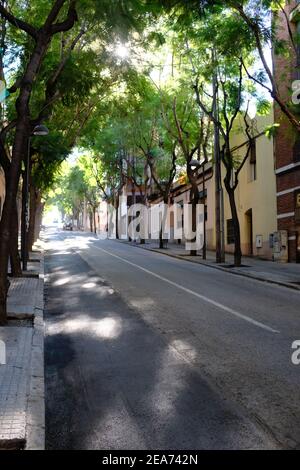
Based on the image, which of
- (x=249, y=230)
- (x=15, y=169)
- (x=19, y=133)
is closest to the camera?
(x=15, y=169)

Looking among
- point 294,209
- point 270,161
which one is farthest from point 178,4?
point 270,161

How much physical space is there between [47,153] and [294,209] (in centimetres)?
1135

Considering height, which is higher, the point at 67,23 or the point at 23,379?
the point at 67,23

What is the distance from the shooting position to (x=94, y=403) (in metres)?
5.20

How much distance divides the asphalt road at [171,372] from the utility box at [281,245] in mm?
11644

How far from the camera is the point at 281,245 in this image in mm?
24031

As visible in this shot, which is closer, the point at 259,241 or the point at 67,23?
the point at 67,23

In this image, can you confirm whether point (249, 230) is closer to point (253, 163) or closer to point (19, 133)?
point (253, 163)

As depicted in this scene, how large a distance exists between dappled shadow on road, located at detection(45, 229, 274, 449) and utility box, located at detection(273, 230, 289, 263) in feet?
51.9

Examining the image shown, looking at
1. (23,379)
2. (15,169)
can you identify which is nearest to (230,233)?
(15,169)

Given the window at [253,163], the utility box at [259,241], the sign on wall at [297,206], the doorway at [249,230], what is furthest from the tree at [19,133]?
the doorway at [249,230]

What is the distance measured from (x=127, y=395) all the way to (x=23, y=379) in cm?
122

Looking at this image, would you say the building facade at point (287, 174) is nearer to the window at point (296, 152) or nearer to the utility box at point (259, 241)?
the window at point (296, 152)
